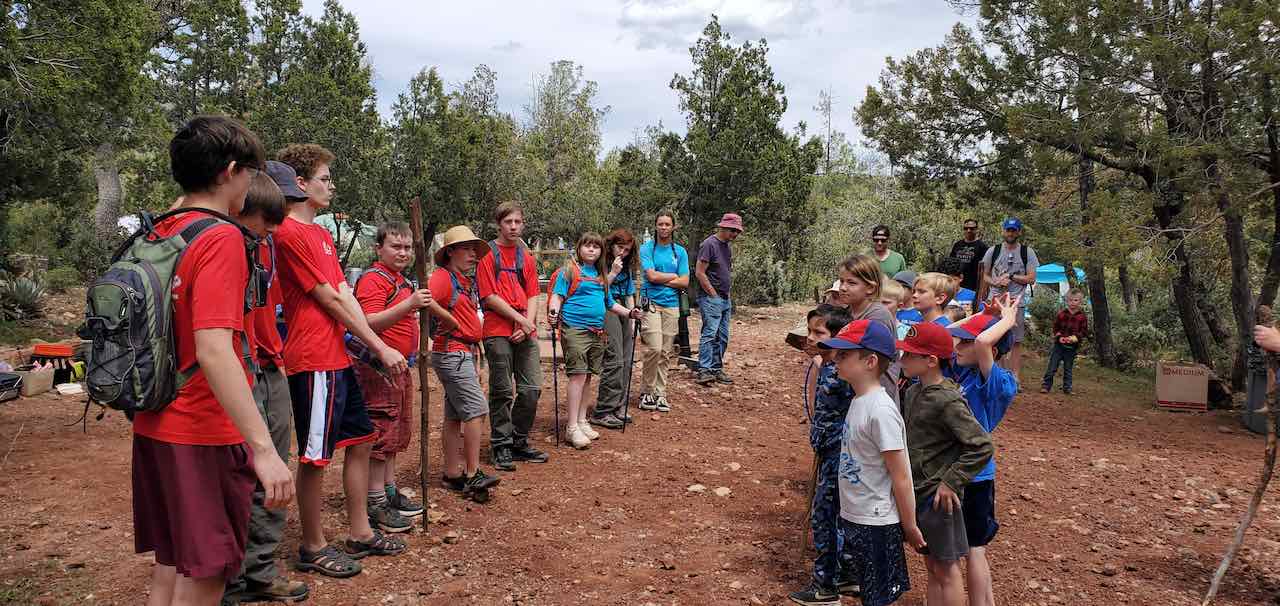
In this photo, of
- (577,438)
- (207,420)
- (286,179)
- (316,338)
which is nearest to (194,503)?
(207,420)

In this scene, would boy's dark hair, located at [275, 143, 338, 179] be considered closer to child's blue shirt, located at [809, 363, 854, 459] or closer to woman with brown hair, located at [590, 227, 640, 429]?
child's blue shirt, located at [809, 363, 854, 459]

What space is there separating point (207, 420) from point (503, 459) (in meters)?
3.52

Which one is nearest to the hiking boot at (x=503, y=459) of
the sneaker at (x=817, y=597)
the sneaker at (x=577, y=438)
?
the sneaker at (x=577, y=438)

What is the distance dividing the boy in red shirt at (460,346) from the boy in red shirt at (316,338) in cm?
104

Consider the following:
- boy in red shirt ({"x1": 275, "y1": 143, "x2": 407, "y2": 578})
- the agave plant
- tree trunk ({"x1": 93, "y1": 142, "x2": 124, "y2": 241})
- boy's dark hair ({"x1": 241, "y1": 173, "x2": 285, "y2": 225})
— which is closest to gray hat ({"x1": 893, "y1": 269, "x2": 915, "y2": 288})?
boy in red shirt ({"x1": 275, "y1": 143, "x2": 407, "y2": 578})

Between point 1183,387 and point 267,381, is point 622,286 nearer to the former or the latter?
point 267,381

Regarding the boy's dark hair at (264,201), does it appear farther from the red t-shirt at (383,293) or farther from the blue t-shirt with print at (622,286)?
the blue t-shirt with print at (622,286)

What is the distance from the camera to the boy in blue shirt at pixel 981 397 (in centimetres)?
324

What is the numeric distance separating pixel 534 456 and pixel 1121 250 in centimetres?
648

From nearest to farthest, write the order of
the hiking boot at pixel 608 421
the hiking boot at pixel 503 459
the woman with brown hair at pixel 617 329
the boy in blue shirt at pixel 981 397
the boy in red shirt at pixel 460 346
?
the boy in blue shirt at pixel 981 397 → the boy in red shirt at pixel 460 346 → the hiking boot at pixel 503 459 → the woman with brown hair at pixel 617 329 → the hiking boot at pixel 608 421

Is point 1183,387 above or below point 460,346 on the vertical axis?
below

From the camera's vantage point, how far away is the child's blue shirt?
3.74 m

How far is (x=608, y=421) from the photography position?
23.3 ft

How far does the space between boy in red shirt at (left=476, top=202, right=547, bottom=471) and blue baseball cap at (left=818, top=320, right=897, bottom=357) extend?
2778 millimetres
